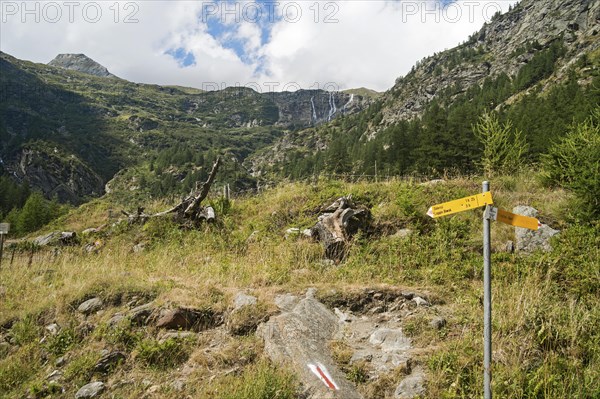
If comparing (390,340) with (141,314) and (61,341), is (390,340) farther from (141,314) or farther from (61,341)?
(61,341)

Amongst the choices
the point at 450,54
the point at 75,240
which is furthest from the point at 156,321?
the point at 450,54

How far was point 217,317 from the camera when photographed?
6379mm

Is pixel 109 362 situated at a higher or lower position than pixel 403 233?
lower

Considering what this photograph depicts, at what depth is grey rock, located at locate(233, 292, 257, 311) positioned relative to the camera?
6.46 meters

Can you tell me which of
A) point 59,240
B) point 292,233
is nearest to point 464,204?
point 292,233

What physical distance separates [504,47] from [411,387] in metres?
199

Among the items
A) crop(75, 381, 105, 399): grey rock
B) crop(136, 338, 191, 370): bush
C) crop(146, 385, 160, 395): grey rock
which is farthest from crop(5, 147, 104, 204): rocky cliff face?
crop(146, 385, 160, 395): grey rock

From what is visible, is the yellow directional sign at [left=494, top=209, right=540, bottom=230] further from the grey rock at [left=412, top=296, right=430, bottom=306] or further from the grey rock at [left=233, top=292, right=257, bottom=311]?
the grey rock at [left=233, top=292, right=257, bottom=311]

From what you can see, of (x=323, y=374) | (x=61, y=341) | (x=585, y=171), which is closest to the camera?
(x=323, y=374)

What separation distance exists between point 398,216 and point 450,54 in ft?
698

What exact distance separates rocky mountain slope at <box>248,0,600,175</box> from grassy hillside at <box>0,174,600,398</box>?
1230 inches

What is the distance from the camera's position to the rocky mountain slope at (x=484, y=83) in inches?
1831

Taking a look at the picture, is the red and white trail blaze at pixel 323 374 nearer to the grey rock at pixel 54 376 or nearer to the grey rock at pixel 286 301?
the grey rock at pixel 286 301

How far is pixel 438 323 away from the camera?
576 cm
